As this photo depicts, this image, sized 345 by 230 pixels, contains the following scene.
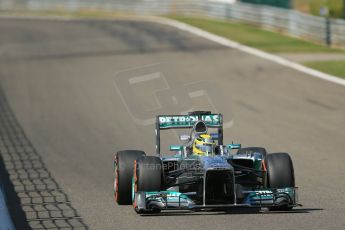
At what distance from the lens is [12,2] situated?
60.7 m

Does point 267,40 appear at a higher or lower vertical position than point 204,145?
lower

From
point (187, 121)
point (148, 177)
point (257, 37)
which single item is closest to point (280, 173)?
point (148, 177)

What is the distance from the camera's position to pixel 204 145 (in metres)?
12.2

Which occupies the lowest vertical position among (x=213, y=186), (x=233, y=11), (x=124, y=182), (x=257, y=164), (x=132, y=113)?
(x=233, y=11)

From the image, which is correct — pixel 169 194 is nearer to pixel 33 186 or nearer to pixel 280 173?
pixel 280 173

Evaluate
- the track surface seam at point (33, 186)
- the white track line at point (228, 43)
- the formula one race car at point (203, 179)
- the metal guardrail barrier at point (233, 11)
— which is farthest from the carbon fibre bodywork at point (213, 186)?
the metal guardrail barrier at point (233, 11)

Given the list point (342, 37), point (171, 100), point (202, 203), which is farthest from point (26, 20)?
point (202, 203)

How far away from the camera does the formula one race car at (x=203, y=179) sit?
1130cm

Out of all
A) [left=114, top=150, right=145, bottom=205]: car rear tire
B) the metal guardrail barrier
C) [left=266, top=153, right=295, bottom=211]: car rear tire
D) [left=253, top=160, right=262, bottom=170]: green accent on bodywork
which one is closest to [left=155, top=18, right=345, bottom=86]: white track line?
the metal guardrail barrier

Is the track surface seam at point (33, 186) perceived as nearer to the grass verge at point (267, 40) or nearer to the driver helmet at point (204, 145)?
the driver helmet at point (204, 145)

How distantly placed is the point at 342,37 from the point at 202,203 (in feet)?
82.5

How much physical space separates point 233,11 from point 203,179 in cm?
3435

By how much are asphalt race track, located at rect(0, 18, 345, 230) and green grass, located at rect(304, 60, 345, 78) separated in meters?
1.11

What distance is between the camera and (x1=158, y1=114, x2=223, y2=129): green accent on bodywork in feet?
42.5
